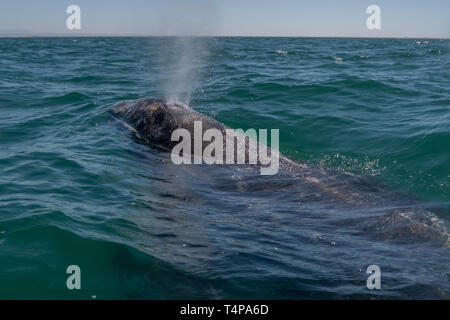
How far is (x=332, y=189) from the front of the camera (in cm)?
785

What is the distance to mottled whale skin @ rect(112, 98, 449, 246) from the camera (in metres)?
6.40

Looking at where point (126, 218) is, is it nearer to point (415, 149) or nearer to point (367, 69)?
point (415, 149)

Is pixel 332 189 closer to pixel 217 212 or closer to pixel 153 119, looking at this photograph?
pixel 217 212

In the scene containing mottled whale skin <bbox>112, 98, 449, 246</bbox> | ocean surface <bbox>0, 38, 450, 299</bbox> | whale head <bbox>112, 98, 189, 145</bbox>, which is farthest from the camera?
whale head <bbox>112, 98, 189, 145</bbox>

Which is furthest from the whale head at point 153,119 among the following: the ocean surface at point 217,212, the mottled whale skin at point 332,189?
the ocean surface at point 217,212

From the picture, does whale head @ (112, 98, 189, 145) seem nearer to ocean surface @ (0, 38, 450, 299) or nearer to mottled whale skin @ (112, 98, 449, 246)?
mottled whale skin @ (112, 98, 449, 246)

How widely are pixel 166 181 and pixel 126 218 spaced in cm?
163

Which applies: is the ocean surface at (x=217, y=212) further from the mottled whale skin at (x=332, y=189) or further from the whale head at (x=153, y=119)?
the whale head at (x=153, y=119)

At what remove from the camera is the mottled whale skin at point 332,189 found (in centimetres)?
640

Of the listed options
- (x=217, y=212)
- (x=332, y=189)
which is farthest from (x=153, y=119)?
(x=332, y=189)

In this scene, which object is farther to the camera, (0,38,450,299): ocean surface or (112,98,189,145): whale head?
(112,98,189,145): whale head

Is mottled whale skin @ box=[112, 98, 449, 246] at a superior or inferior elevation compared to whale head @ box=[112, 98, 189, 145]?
inferior

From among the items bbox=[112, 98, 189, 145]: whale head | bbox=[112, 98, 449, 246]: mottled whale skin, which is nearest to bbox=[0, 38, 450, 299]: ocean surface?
bbox=[112, 98, 449, 246]: mottled whale skin

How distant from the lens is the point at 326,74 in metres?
22.5
